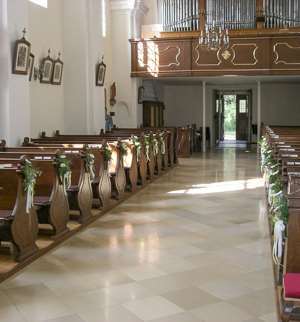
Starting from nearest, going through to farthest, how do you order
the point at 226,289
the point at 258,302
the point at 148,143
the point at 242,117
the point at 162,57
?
1. the point at 258,302
2. the point at 226,289
3. the point at 148,143
4. the point at 162,57
5. the point at 242,117

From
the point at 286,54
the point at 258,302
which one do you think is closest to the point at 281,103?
the point at 286,54

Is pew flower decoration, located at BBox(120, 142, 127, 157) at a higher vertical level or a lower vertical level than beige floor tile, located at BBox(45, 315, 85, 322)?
higher

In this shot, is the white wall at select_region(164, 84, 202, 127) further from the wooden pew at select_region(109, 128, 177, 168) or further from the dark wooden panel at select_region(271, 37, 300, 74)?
the wooden pew at select_region(109, 128, 177, 168)

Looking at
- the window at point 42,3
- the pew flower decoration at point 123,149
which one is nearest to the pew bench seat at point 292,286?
the pew flower decoration at point 123,149

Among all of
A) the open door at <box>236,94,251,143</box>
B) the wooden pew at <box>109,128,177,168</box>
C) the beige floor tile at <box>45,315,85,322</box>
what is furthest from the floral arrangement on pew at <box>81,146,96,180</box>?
the open door at <box>236,94,251,143</box>

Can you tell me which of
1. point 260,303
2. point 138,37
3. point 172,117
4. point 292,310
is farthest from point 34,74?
point 172,117

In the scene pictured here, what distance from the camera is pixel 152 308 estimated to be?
4348 mm

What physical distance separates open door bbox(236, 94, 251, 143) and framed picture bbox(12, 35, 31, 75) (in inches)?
610

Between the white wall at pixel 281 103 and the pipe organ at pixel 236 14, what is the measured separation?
4.85m

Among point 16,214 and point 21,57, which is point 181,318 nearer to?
point 16,214

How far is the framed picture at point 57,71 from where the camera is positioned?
11961 millimetres

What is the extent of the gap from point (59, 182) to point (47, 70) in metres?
5.74

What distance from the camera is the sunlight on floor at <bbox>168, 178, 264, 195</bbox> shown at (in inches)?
410

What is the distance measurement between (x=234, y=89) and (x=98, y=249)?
16.9 meters
